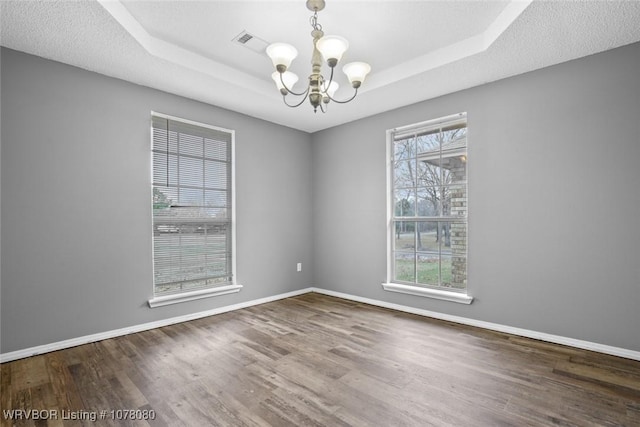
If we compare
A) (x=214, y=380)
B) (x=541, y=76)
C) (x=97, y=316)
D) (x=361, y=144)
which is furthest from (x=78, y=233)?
(x=541, y=76)

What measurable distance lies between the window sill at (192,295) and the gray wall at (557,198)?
7.39 feet

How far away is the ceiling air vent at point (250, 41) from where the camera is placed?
108 inches

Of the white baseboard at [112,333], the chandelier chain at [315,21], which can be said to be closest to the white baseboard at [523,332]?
the white baseboard at [112,333]

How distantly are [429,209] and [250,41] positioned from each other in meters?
2.70

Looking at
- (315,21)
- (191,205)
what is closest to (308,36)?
(315,21)

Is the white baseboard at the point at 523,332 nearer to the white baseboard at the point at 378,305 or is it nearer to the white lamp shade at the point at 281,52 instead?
the white baseboard at the point at 378,305

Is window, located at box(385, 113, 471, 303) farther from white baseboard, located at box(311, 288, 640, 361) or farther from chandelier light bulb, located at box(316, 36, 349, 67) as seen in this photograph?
chandelier light bulb, located at box(316, 36, 349, 67)

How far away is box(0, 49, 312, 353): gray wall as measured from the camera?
8.70 ft

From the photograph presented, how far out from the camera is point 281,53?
7.29 ft

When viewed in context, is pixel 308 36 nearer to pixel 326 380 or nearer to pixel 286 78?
pixel 286 78

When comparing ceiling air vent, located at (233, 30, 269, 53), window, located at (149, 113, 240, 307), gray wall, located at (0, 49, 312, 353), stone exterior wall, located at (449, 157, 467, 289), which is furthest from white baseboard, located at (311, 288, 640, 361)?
ceiling air vent, located at (233, 30, 269, 53)

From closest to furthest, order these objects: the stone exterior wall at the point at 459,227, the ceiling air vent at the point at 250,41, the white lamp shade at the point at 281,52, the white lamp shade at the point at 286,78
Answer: the white lamp shade at the point at 281,52, the white lamp shade at the point at 286,78, the ceiling air vent at the point at 250,41, the stone exterior wall at the point at 459,227

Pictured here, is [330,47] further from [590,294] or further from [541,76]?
[590,294]

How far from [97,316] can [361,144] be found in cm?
370
